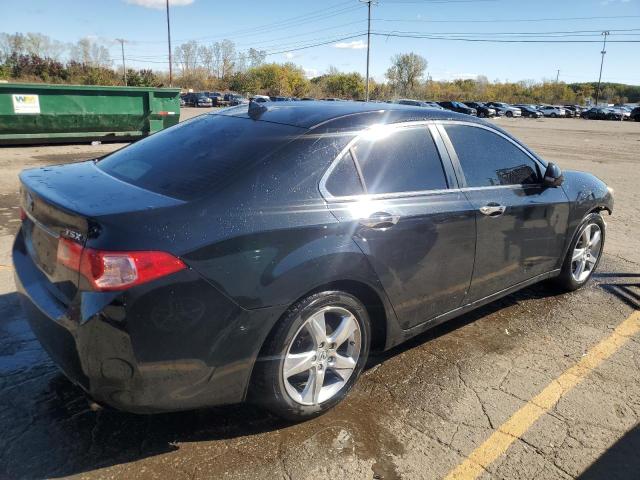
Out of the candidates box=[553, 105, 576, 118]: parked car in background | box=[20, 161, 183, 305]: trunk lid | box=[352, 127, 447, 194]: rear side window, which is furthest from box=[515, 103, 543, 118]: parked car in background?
box=[20, 161, 183, 305]: trunk lid

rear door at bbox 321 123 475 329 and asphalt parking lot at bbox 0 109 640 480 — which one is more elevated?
rear door at bbox 321 123 475 329

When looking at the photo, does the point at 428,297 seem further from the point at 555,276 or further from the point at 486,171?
the point at 555,276

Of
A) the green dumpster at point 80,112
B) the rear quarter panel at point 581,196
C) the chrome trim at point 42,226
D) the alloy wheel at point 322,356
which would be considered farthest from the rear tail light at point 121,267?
the green dumpster at point 80,112

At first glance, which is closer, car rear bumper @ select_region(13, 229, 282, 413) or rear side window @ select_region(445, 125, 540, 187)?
car rear bumper @ select_region(13, 229, 282, 413)

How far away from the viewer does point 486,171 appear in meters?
3.65

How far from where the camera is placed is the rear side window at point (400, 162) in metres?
2.91

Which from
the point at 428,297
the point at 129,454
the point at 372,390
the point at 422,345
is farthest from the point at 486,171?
the point at 129,454

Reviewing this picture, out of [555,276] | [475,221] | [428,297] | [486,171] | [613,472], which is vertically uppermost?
[486,171]

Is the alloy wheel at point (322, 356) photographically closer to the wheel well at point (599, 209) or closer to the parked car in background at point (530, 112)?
the wheel well at point (599, 209)

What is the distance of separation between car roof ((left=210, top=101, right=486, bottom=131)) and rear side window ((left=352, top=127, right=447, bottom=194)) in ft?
0.36

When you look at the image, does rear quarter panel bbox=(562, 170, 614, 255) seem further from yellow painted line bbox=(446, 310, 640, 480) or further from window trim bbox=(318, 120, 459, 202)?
window trim bbox=(318, 120, 459, 202)

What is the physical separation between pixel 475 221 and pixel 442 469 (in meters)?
1.58

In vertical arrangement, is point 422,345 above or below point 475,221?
below

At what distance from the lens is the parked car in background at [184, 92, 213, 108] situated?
53000mm
